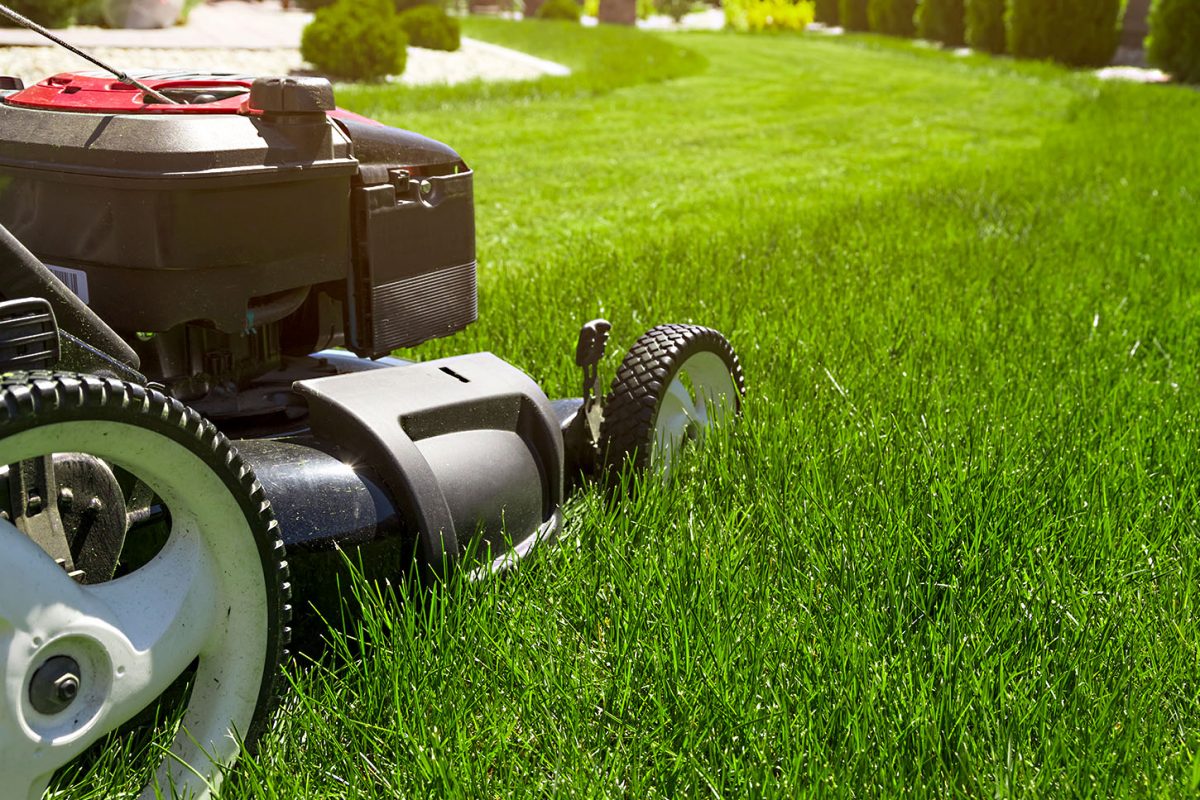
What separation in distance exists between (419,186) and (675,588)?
87 centimetres

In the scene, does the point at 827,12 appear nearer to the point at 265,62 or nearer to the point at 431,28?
the point at 431,28

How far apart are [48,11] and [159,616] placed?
13374 mm

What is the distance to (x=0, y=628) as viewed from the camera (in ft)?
4.22

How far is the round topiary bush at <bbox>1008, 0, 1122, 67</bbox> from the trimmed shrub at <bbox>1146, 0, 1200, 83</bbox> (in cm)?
115

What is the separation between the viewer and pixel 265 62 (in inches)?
520

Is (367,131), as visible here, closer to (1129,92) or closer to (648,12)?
(1129,92)

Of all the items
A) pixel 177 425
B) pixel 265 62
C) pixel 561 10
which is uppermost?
pixel 177 425

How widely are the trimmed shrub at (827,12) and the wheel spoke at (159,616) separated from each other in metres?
27.0

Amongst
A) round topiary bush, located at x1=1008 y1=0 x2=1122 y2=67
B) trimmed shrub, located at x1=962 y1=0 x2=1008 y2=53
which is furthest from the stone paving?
trimmed shrub, located at x1=962 y1=0 x2=1008 y2=53

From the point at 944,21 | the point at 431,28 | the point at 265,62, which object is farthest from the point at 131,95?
the point at 944,21

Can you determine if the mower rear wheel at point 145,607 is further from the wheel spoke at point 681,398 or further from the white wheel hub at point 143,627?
the wheel spoke at point 681,398

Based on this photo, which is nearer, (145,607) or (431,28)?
(145,607)

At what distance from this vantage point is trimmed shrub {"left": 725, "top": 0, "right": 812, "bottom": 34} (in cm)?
2469

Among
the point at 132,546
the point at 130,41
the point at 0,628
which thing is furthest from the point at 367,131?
the point at 130,41
